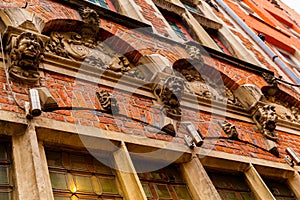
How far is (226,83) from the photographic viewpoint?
556 centimetres

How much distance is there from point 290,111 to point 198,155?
3067mm

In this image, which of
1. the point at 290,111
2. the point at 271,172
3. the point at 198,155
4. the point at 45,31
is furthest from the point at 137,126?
the point at 290,111

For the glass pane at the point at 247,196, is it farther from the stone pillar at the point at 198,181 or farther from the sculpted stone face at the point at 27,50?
the sculpted stone face at the point at 27,50

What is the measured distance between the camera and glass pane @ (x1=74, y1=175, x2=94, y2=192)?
108 inches

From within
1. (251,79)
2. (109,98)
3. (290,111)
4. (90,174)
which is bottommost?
(90,174)

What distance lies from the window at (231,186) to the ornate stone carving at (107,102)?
1.19 m

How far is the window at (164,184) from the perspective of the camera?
10.4 ft

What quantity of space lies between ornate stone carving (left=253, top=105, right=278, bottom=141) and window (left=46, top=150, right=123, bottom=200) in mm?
2527

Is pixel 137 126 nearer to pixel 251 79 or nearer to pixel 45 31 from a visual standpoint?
pixel 45 31

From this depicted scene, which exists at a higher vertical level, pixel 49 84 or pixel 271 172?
pixel 49 84

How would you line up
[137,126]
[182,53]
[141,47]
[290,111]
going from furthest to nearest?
1. [290,111]
2. [182,53]
3. [141,47]
4. [137,126]

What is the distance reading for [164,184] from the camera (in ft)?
11.0

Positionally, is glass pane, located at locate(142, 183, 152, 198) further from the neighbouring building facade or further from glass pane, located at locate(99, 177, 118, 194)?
glass pane, located at locate(99, 177, 118, 194)

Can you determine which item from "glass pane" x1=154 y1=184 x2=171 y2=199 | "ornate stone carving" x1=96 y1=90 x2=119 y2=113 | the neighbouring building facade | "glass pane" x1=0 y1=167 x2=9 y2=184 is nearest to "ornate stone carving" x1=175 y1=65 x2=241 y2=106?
the neighbouring building facade
